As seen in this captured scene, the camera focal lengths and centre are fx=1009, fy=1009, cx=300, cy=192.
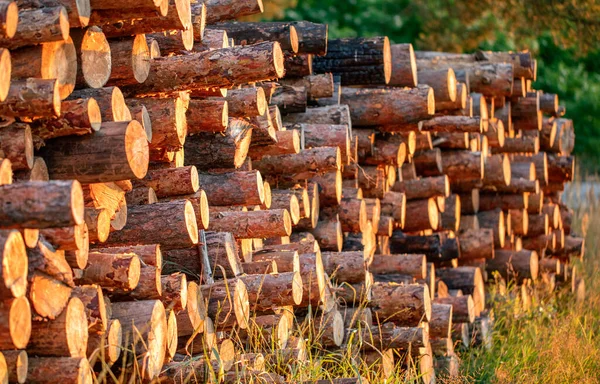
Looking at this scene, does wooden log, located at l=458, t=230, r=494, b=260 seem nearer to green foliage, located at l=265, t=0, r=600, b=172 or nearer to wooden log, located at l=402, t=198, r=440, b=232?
wooden log, located at l=402, t=198, r=440, b=232

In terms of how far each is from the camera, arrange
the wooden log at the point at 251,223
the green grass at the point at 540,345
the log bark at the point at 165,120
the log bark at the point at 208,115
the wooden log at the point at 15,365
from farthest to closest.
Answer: the green grass at the point at 540,345
the wooden log at the point at 251,223
the log bark at the point at 208,115
the log bark at the point at 165,120
the wooden log at the point at 15,365

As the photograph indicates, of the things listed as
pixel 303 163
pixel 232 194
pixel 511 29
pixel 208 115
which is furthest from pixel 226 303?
pixel 511 29

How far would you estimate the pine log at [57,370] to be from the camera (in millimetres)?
3145

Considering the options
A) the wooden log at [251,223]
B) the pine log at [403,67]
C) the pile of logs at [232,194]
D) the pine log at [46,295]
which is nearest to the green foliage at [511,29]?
the pile of logs at [232,194]

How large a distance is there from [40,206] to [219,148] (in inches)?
67.8

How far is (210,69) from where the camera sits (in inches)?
160

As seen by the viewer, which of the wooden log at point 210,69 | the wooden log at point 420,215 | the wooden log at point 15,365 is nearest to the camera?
the wooden log at point 15,365

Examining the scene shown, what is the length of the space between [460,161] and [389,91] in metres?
1.27

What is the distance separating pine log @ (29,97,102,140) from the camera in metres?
3.24

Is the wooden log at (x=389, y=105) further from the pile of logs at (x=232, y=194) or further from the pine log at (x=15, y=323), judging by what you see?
the pine log at (x=15, y=323)

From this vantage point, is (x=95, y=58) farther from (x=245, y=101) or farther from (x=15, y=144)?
(x=245, y=101)

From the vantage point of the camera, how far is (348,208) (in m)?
5.68

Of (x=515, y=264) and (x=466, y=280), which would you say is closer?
(x=466, y=280)

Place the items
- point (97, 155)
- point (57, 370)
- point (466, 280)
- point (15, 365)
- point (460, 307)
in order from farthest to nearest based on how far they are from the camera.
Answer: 1. point (466, 280)
2. point (460, 307)
3. point (97, 155)
4. point (57, 370)
5. point (15, 365)
